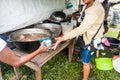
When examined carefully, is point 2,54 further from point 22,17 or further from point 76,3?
point 76,3

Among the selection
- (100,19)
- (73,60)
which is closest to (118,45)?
(73,60)

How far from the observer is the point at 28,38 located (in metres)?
2.54

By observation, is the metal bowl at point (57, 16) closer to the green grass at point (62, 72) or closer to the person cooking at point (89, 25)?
the green grass at point (62, 72)

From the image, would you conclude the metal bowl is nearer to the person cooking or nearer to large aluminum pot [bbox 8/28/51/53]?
large aluminum pot [bbox 8/28/51/53]

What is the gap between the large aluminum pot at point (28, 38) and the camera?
→ 89.7 inches

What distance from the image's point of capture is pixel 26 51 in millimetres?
2418

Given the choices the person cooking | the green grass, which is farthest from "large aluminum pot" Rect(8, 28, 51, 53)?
the green grass

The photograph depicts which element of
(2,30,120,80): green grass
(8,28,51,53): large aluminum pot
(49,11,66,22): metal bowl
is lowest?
(2,30,120,80): green grass

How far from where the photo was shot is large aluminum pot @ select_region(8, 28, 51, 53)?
2279mm

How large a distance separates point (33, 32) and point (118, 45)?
171 cm

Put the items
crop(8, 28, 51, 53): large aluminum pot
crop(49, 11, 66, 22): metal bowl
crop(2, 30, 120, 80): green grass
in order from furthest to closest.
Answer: crop(49, 11, 66, 22): metal bowl → crop(2, 30, 120, 80): green grass → crop(8, 28, 51, 53): large aluminum pot

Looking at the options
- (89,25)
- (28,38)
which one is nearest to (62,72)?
(28,38)

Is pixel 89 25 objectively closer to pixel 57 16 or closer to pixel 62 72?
pixel 62 72

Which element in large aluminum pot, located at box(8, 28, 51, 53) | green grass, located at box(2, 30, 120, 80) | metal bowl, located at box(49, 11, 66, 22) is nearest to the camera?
large aluminum pot, located at box(8, 28, 51, 53)
